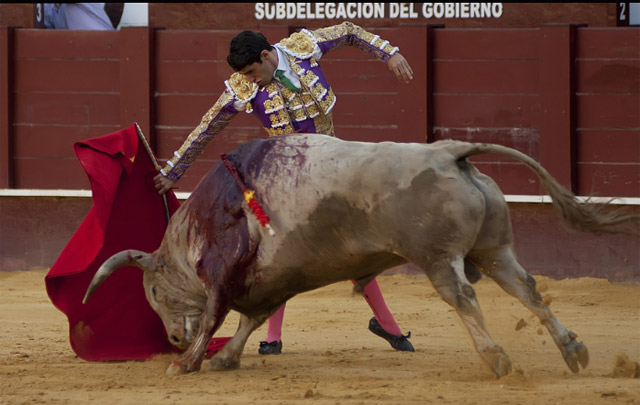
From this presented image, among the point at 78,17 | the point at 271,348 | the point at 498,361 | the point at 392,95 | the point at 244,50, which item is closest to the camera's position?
the point at 498,361

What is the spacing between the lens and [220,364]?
4.15 m

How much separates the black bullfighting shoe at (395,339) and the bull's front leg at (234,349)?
581 mm

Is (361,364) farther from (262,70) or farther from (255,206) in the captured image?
(262,70)

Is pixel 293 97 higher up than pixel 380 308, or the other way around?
pixel 293 97

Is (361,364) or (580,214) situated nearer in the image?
(580,214)

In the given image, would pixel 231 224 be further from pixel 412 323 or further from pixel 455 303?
pixel 412 323

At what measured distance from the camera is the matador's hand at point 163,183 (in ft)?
15.0

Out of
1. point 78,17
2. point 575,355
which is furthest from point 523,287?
point 78,17

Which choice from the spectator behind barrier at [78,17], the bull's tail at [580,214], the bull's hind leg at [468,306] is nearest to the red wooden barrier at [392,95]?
the spectator behind barrier at [78,17]

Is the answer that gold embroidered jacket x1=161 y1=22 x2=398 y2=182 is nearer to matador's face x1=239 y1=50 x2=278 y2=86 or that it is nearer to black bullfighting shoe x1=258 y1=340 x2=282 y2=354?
matador's face x1=239 y1=50 x2=278 y2=86

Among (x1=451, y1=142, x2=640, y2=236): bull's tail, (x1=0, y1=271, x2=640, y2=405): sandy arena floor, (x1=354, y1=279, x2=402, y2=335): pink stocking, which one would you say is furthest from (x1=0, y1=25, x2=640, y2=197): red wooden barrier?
(x1=451, y1=142, x2=640, y2=236): bull's tail

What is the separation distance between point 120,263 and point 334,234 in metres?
0.86

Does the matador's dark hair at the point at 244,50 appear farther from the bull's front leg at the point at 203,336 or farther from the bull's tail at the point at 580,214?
the bull's tail at the point at 580,214

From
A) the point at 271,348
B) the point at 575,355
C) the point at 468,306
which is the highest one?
the point at 468,306
